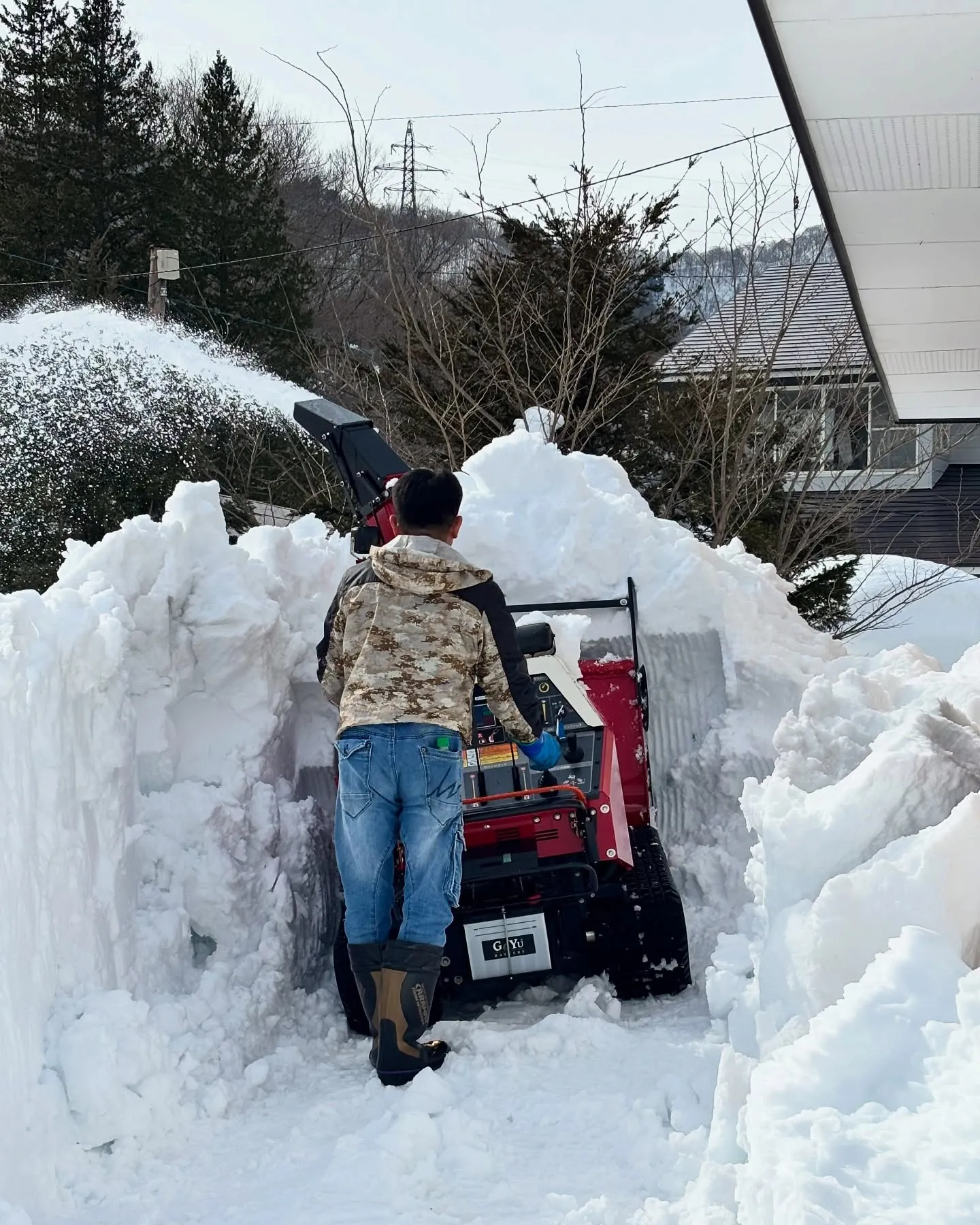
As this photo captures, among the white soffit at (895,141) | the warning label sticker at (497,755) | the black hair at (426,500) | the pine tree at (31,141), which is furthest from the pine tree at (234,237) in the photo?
the black hair at (426,500)

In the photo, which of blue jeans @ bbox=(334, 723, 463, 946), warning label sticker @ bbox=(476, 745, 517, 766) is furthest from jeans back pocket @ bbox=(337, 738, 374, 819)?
warning label sticker @ bbox=(476, 745, 517, 766)

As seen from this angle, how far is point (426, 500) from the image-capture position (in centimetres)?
446

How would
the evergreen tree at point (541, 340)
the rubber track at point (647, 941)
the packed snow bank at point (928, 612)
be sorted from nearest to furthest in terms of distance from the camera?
the rubber track at point (647, 941)
the evergreen tree at point (541, 340)
the packed snow bank at point (928, 612)

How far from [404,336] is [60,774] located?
368 inches

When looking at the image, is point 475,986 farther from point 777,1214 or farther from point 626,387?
point 626,387

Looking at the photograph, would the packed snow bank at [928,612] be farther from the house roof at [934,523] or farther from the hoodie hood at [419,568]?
the hoodie hood at [419,568]

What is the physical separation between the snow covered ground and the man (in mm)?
432

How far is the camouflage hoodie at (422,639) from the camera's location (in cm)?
438

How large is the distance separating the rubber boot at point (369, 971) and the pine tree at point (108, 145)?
22.2 meters

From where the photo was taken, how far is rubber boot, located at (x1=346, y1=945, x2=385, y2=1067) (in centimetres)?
436

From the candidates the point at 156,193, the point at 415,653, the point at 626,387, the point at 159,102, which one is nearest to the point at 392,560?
the point at 415,653

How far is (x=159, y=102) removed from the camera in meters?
28.2

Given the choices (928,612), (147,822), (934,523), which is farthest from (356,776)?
(934,523)

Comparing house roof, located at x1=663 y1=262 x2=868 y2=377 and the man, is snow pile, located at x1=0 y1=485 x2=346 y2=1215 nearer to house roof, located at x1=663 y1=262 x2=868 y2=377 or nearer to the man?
the man
